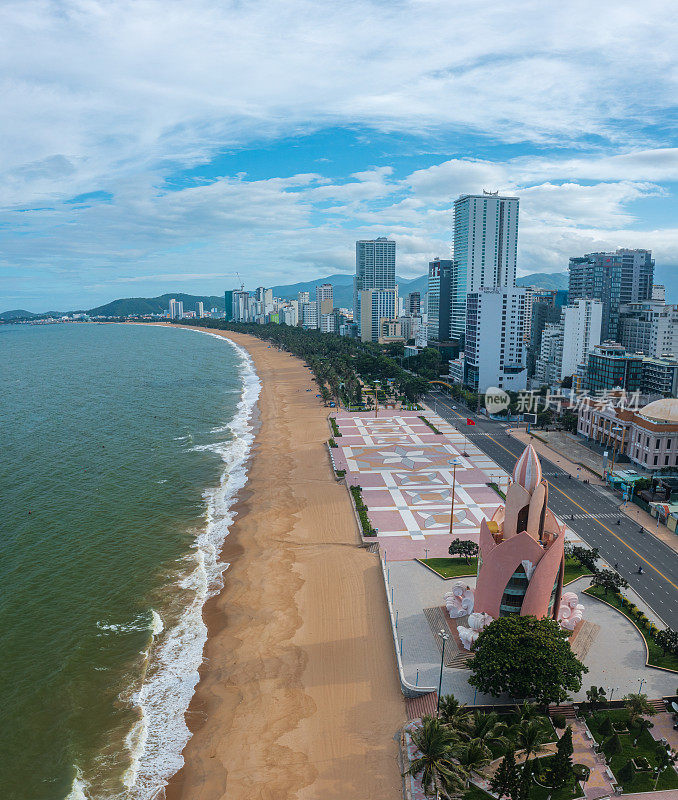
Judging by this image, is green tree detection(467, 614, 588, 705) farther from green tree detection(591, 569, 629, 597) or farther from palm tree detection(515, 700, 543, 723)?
green tree detection(591, 569, 629, 597)

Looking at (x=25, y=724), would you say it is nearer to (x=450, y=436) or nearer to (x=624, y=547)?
(x=624, y=547)

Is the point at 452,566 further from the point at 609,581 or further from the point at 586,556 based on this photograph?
the point at 609,581

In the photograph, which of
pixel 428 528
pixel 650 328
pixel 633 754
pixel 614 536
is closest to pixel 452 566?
pixel 428 528

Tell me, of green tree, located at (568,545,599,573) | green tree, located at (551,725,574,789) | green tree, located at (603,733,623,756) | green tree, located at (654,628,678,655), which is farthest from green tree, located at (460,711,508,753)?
green tree, located at (568,545,599,573)

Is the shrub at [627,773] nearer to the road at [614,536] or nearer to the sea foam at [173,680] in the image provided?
the road at [614,536]

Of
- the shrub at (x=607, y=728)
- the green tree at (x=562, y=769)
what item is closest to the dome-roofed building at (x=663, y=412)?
the shrub at (x=607, y=728)

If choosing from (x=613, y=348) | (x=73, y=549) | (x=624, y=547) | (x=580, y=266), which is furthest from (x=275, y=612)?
(x=580, y=266)

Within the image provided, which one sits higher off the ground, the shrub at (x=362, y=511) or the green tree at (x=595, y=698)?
the shrub at (x=362, y=511)
